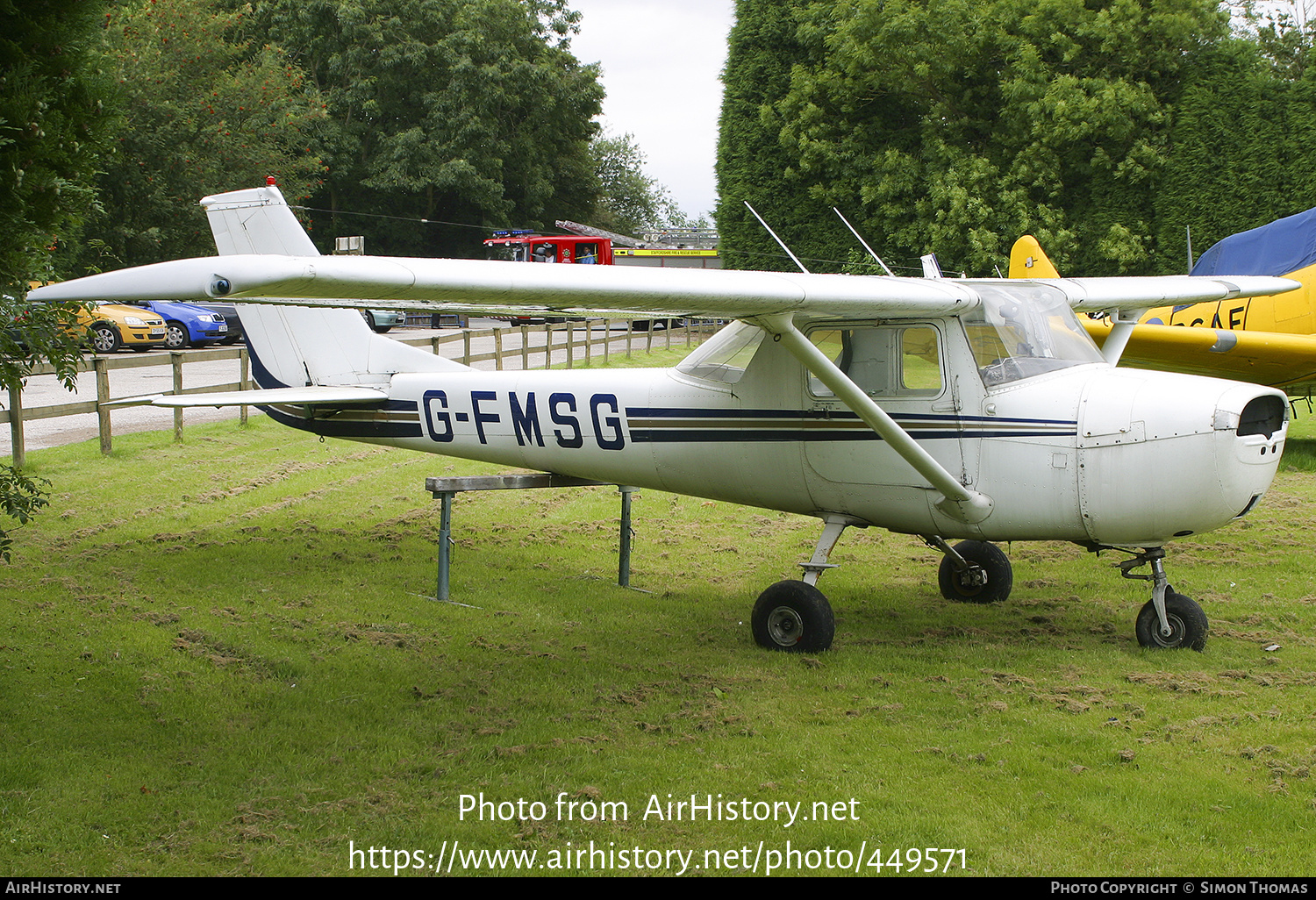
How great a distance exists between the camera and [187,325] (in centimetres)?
2619

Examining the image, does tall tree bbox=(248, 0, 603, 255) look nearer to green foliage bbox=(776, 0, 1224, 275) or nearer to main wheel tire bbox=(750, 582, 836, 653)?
green foliage bbox=(776, 0, 1224, 275)

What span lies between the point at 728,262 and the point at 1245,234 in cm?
2414

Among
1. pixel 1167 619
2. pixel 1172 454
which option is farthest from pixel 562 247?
pixel 1172 454

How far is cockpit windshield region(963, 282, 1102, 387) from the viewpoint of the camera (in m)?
6.59

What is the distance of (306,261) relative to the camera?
13.6 feet

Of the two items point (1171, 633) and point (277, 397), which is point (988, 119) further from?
point (277, 397)

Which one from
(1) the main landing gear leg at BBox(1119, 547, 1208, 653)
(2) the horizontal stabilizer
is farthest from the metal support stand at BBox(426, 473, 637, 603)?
(1) the main landing gear leg at BBox(1119, 547, 1208, 653)

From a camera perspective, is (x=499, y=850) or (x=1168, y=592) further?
(x=1168, y=592)

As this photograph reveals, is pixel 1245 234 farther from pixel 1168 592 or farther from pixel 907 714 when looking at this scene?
pixel 907 714

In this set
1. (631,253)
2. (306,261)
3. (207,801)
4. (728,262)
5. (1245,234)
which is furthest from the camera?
(631,253)

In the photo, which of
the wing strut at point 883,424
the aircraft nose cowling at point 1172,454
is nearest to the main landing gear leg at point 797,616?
the wing strut at point 883,424

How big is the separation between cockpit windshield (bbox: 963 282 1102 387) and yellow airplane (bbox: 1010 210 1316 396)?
577 centimetres

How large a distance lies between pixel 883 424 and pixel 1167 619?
219 centimetres

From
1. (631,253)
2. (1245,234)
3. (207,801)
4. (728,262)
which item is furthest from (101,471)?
(631,253)
